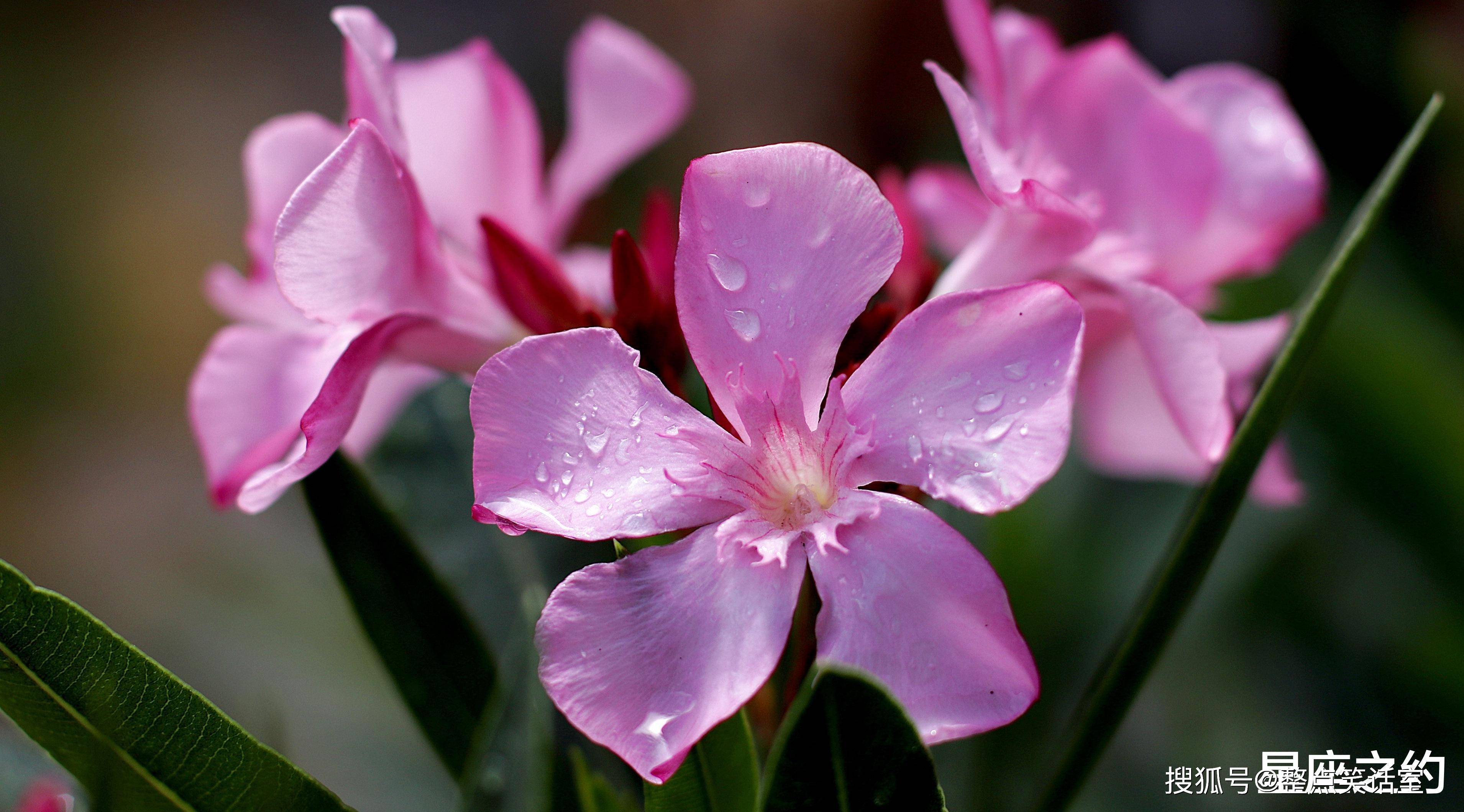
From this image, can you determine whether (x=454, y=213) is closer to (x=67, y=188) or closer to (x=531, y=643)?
(x=531, y=643)

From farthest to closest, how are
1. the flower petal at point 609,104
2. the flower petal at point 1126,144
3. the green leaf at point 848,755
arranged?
the flower petal at point 609,104 < the flower petal at point 1126,144 < the green leaf at point 848,755

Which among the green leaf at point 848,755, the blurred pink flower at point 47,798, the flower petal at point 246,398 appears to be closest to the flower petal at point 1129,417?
the green leaf at point 848,755

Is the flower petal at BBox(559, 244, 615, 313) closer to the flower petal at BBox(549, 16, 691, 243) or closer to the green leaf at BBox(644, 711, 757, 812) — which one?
the flower petal at BBox(549, 16, 691, 243)

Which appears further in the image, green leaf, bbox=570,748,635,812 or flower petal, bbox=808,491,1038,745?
green leaf, bbox=570,748,635,812

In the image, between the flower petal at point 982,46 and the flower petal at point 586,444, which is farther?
the flower petal at point 982,46

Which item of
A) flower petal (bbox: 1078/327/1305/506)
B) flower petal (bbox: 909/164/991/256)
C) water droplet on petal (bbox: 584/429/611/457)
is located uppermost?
water droplet on petal (bbox: 584/429/611/457)

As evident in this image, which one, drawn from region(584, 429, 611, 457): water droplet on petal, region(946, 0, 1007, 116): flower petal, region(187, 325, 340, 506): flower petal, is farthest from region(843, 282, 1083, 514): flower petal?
region(187, 325, 340, 506): flower petal

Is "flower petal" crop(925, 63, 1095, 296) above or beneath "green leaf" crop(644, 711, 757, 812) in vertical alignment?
above

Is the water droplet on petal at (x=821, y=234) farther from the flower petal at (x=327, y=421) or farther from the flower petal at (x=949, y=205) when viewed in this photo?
the flower petal at (x=949, y=205)
